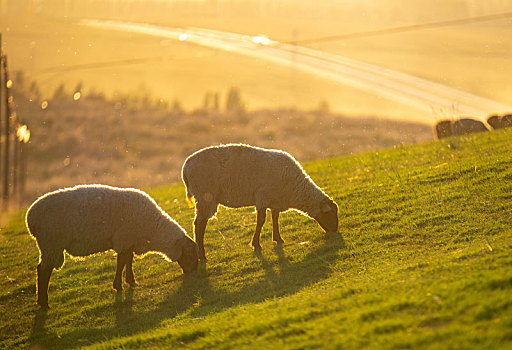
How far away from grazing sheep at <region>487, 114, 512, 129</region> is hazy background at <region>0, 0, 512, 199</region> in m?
18.9

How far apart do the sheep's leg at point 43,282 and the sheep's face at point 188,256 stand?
9.52ft

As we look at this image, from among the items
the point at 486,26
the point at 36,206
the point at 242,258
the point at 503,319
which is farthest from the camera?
the point at 486,26

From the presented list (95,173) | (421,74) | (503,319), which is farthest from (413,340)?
(421,74)

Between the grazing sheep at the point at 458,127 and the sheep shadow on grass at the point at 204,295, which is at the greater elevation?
the grazing sheep at the point at 458,127

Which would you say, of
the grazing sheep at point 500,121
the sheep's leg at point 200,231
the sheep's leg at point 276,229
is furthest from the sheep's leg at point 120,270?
the grazing sheep at point 500,121

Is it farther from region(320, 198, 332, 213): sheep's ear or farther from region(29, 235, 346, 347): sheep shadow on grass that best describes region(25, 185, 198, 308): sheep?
region(320, 198, 332, 213): sheep's ear

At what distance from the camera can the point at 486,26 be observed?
8762cm

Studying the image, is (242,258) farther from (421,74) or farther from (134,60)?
(134,60)

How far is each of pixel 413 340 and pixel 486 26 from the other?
93.0 m

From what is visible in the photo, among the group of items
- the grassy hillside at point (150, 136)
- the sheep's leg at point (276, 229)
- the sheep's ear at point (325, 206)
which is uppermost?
the sheep's ear at point (325, 206)

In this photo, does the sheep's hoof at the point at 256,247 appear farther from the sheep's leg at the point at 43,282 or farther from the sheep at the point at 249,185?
the sheep's leg at the point at 43,282

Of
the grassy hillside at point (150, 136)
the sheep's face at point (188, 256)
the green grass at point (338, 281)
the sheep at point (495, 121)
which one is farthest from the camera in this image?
the grassy hillside at point (150, 136)

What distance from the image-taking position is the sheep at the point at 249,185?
12922 mm

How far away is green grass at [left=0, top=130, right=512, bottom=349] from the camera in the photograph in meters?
6.96
